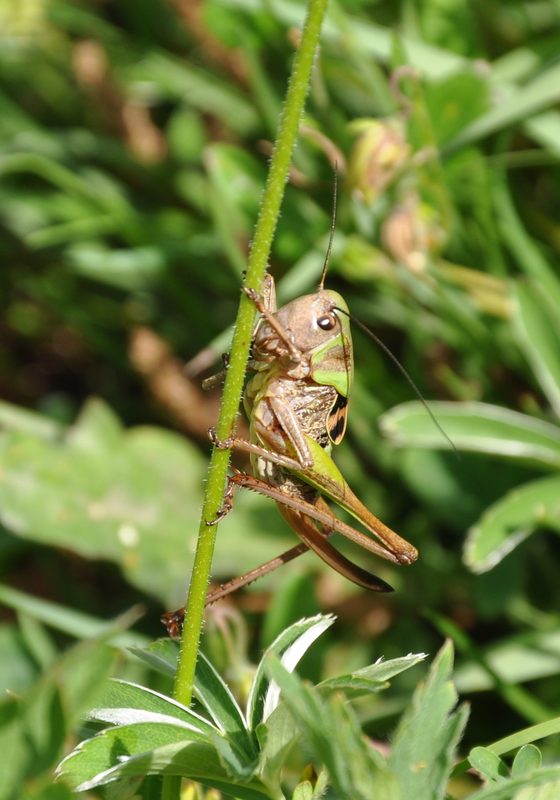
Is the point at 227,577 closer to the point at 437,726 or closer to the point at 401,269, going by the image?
the point at 401,269

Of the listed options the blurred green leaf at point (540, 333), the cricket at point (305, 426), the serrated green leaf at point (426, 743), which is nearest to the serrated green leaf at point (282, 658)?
the serrated green leaf at point (426, 743)

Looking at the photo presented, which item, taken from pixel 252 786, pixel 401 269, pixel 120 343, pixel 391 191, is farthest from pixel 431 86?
pixel 252 786

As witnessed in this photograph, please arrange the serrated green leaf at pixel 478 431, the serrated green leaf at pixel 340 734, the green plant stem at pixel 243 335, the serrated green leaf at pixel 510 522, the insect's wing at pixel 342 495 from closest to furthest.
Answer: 1. the serrated green leaf at pixel 340 734
2. the green plant stem at pixel 243 335
3. the insect's wing at pixel 342 495
4. the serrated green leaf at pixel 510 522
5. the serrated green leaf at pixel 478 431

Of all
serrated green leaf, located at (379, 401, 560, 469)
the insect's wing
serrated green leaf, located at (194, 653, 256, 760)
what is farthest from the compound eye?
serrated green leaf, located at (194, 653, 256, 760)

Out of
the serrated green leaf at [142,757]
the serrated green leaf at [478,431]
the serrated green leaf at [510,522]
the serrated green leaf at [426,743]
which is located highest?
the serrated green leaf at [426,743]

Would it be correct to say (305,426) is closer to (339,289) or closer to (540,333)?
(540,333)

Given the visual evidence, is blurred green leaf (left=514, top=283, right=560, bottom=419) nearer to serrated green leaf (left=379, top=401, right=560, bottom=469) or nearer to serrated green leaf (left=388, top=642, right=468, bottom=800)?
serrated green leaf (left=379, top=401, right=560, bottom=469)

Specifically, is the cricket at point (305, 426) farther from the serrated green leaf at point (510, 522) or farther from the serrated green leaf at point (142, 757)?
the serrated green leaf at point (142, 757)
